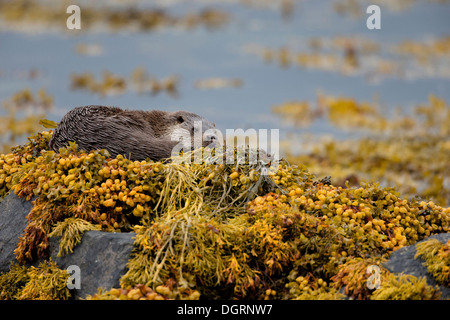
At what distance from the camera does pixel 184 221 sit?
15.1ft

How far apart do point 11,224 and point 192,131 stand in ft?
8.60

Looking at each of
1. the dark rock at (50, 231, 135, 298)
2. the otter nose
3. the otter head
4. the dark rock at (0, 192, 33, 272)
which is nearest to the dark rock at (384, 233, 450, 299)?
the dark rock at (50, 231, 135, 298)

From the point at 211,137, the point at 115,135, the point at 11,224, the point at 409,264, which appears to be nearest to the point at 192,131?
the point at 211,137

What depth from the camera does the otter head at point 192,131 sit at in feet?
21.4

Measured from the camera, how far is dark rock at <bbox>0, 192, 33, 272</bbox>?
16.8ft

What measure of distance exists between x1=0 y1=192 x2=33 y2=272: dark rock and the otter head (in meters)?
2.09

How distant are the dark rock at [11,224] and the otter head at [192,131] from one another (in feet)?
6.87

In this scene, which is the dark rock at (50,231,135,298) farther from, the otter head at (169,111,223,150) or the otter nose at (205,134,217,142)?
the otter nose at (205,134,217,142)

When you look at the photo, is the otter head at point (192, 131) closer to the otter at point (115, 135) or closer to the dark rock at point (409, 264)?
the otter at point (115, 135)

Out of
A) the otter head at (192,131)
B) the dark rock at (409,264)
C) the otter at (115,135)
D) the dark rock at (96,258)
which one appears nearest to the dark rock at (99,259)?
the dark rock at (96,258)

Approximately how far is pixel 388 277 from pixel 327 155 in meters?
10.5

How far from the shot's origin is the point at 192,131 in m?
6.77

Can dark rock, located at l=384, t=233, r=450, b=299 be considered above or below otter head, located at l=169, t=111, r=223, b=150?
below

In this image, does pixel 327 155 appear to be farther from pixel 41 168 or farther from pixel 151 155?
pixel 41 168
